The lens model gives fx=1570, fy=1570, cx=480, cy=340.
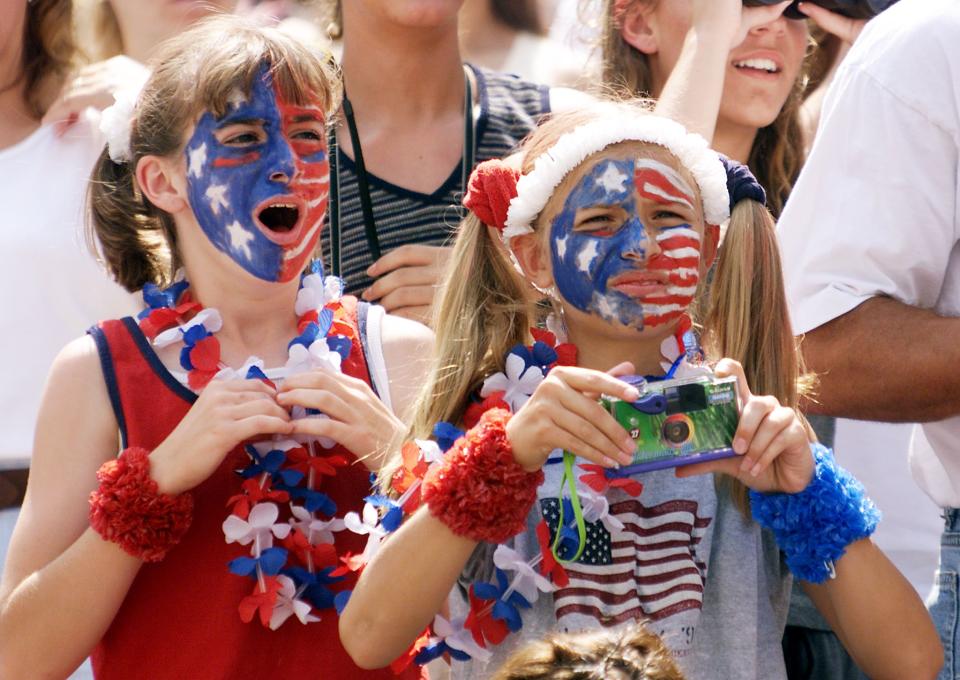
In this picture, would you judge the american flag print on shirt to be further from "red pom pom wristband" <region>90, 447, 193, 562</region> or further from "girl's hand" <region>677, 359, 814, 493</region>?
"red pom pom wristband" <region>90, 447, 193, 562</region>

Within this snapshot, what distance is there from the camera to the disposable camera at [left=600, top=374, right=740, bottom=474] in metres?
2.39

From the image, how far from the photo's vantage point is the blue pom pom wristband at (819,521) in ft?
8.27

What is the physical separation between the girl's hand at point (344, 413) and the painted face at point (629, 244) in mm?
402

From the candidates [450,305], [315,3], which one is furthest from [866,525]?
[315,3]

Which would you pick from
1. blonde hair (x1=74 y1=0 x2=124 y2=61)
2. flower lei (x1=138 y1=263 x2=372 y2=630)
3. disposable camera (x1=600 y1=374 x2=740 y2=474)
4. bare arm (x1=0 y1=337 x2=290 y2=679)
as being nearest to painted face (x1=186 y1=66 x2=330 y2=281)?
flower lei (x1=138 y1=263 x2=372 y2=630)

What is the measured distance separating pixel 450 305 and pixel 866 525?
847 mm

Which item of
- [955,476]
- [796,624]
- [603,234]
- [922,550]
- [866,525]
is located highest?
[603,234]

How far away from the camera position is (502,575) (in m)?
2.69

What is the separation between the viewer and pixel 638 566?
2.65m

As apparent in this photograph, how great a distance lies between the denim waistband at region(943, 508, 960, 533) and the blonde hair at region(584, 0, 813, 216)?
1.18 metres

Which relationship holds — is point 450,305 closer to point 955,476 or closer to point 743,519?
→ point 743,519

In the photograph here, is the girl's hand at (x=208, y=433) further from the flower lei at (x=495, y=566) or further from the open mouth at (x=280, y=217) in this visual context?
the open mouth at (x=280, y=217)

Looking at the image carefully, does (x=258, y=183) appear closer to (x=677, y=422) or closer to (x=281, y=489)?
(x=281, y=489)

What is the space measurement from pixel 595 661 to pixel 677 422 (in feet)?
1.58
